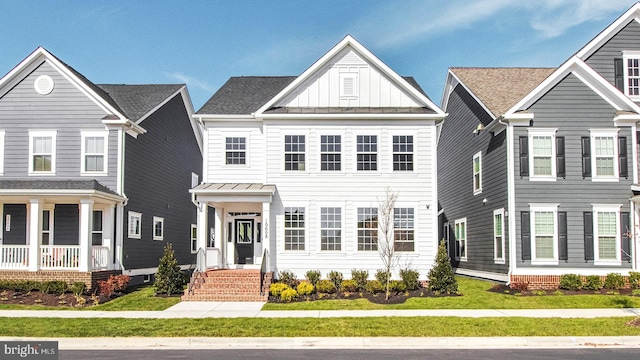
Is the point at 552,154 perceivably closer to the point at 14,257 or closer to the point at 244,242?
the point at 244,242

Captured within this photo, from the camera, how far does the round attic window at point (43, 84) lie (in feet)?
77.9

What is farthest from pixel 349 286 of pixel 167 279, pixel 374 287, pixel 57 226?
pixel 57 226

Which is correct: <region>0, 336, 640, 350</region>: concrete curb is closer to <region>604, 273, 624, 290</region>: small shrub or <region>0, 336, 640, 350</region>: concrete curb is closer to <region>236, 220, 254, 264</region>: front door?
<region>604, 273, 624, 290</region>: small shrub

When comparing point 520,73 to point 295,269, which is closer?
point 295,269

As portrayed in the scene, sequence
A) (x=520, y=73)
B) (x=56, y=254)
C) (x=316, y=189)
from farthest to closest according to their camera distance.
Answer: (x=520, y=73) → (x=316, y=189) → (x=56, y=254)

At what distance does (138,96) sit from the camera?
2762 centimetres

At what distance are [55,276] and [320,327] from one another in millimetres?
11100

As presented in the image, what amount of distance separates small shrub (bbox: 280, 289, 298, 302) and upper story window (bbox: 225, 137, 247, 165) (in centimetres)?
635

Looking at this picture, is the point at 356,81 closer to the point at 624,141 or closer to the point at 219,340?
the point at 624,141

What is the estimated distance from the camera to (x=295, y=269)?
22625 millimetres

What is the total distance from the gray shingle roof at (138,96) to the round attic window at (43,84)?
303 cm

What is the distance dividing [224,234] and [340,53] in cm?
860

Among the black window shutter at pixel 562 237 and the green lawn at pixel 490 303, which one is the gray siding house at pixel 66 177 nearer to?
the green lawn at pixel 490 303

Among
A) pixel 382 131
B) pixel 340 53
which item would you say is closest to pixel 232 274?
pixel 382 131
